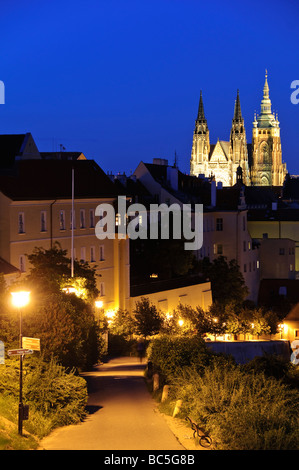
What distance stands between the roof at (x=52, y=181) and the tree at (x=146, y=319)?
7.47 m

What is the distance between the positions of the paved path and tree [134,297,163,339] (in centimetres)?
1815

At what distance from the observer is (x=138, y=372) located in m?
31.7

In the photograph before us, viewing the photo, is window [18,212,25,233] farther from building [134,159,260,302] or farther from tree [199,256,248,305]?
building [134,159,260,302]

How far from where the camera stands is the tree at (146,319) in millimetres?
47656

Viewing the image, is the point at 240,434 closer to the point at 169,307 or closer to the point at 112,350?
the point at 112,350

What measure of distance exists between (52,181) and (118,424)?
96.1 feet

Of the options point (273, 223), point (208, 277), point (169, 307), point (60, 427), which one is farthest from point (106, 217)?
point (273, 223)

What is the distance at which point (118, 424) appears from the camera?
2141cm

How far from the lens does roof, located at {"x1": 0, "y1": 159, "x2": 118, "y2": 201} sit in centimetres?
4531

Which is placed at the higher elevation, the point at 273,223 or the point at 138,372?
the point at 273,223

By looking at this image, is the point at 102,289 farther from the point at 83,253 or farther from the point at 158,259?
the point at 158,259

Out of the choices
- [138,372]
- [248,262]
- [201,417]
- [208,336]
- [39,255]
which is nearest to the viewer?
[201,417]

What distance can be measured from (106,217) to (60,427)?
32754mm

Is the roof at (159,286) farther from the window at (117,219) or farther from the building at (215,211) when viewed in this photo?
the building at (215,211)
